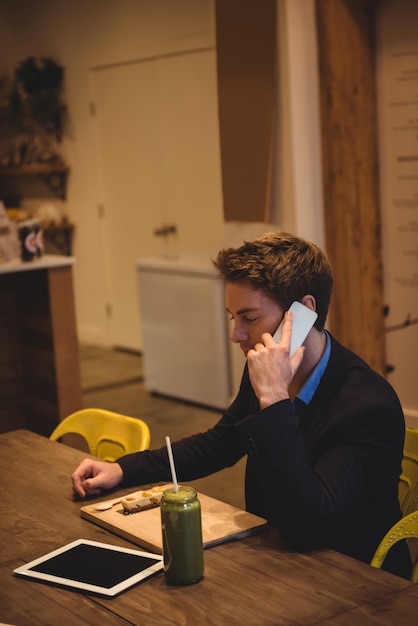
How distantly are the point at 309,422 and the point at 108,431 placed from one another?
946 mm

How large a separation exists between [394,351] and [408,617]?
330 cm

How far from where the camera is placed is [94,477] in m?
2.24

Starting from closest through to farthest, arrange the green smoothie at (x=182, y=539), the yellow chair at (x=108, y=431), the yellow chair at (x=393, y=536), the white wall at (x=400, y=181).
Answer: the green smoothie at (x=182, y=539)
the yellow chair at (x=393, y=536)
the yellow chair at (x=108, y=431)
the white wall at (x=400, y=181)

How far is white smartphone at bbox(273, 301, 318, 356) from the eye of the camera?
1.96 m

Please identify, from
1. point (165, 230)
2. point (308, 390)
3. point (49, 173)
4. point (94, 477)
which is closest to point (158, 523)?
point (94, 477)

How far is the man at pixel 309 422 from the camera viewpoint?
5.86 feet

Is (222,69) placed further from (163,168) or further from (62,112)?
(62,112)

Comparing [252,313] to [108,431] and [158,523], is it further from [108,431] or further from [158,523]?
[108,431]

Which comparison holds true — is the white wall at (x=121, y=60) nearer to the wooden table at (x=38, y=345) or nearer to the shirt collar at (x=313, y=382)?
the wooden table at (x=38, y=345)

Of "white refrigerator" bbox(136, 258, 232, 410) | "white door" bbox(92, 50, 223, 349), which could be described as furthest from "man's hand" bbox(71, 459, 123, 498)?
"white door" bbox(92, 50, 223, 349)

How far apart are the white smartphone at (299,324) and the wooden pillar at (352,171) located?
8.92ft

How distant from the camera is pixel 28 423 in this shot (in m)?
5.24

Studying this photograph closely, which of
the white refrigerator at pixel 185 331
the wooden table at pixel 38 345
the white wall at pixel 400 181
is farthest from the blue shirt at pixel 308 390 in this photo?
the white refrigerator at pixel 185 331

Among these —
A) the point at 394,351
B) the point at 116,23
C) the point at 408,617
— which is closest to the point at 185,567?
the point at 408,617
